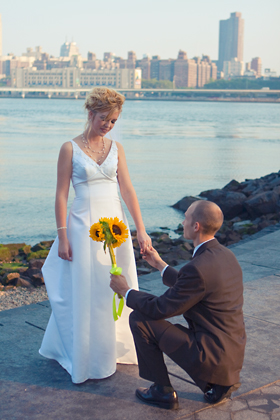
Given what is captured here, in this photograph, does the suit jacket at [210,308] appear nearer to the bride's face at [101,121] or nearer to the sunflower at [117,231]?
the sunflower at [117,231]

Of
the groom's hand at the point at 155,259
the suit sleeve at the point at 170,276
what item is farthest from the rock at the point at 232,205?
the suit sleeve at the point at 170,276

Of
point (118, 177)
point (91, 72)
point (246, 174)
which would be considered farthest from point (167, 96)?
point (118, 177)

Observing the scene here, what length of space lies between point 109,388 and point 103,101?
164 cm

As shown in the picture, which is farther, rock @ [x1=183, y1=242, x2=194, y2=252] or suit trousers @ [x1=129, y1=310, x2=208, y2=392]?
rock @ [x1=183, y1=242, x2=194, y2=252]

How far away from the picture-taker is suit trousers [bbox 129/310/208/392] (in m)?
2.65

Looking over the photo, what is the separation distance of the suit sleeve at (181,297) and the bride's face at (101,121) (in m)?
1.06

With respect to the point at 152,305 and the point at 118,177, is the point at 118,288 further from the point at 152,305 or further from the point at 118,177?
the point at 118,177

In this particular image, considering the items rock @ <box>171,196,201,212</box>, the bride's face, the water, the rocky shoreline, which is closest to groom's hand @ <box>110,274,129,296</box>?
the bride's face

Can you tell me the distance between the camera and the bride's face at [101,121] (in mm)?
3121

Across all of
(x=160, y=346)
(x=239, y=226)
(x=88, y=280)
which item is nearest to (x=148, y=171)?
(x=239, y=226)

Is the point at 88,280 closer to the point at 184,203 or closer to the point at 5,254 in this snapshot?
the point at 5,254

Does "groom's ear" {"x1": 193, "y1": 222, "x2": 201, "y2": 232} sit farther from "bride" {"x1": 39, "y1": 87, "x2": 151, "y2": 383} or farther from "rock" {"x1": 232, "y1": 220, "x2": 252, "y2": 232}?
"rock" {"x1": 232, "y1": 220, "x2": 252, "y2": 232}

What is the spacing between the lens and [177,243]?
9164 millimetres

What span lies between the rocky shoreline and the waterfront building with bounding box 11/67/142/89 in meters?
151
